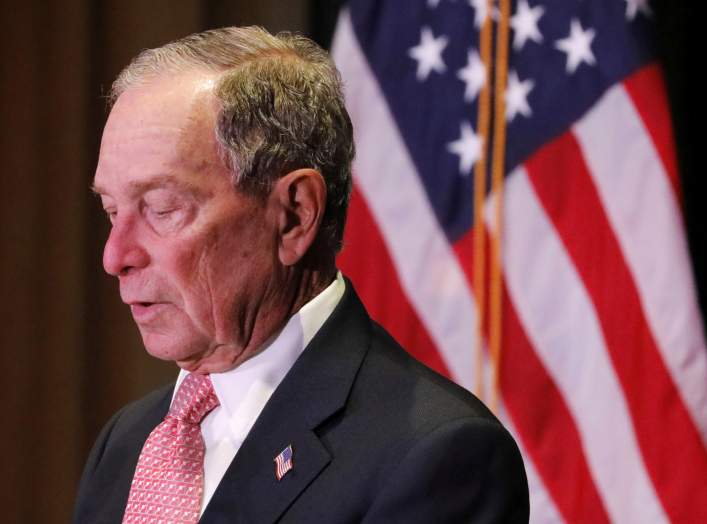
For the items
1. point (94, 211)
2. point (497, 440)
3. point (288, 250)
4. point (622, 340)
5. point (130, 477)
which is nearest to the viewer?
point (497, 440)

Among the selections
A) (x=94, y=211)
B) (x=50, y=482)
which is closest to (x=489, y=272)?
(x=94, y=211)

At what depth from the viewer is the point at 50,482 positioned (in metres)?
2.74

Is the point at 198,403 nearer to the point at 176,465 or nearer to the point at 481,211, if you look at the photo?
the point at 176,465

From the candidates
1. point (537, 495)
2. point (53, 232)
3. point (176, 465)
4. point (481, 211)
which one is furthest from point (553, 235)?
point (176, 465)

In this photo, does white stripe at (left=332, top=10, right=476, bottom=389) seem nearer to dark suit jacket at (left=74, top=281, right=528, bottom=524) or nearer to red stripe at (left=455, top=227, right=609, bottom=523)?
red stripe at (left=455, top=227, right=609, bottom=523)

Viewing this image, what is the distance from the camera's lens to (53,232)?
2.73 meters

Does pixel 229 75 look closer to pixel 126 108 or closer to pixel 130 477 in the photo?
pixel 126 108

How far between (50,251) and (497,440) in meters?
1.76

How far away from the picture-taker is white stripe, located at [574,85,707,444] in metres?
2.61

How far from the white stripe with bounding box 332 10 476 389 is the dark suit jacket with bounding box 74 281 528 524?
1342 mm

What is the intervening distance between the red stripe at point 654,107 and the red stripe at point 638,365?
180 millimetres

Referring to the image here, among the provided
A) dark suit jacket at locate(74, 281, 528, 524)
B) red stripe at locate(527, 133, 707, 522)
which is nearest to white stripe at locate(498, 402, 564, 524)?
red stripe at locate(527, 133, 707, 522)

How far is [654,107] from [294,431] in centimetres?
169

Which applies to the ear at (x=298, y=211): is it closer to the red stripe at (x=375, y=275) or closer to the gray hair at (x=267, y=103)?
the gray hair at (x=267, y=103)
